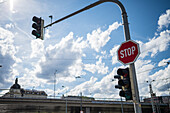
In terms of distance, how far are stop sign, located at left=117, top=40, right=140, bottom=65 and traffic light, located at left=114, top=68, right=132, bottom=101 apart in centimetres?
31

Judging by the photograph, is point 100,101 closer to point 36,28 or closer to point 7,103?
point 7,103

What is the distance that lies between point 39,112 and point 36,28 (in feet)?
147

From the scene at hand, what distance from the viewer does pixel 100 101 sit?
55.3m

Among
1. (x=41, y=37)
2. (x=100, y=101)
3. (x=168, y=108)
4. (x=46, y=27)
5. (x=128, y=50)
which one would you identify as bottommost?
(x=168, y=108)

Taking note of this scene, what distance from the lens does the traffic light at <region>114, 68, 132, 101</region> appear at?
4.31 m

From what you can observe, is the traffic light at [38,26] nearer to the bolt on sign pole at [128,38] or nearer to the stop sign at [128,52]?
the bolt on sign pole at [128,38]

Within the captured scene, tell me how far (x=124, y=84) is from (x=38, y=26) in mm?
4607

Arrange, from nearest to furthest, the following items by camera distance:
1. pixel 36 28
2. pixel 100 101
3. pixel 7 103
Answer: pixel 36 28
pixel 7 103
pixel 100 101

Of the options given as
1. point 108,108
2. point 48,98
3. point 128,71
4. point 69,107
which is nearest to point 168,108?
point 108,108

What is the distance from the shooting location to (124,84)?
14.5 ft

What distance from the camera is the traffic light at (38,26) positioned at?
21.8ft

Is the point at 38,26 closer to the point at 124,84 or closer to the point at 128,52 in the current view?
the point at 128,52

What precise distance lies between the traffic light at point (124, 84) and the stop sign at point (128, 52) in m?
0.31

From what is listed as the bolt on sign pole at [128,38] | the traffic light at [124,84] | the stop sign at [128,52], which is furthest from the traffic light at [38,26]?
the traffic light at [124,84]
